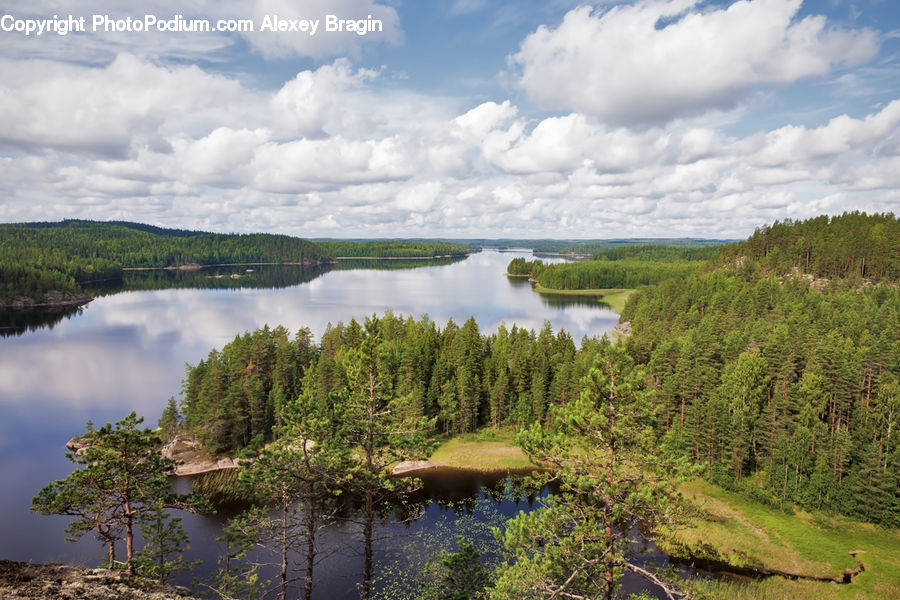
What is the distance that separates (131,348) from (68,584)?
307ft

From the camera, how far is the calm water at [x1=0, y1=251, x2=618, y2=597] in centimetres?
3903

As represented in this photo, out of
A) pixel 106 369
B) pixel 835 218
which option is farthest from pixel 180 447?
pixel 835 218

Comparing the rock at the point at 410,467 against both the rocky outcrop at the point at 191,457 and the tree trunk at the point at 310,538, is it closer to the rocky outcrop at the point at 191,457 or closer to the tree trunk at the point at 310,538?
the rocky outcrop at the point at 191,457

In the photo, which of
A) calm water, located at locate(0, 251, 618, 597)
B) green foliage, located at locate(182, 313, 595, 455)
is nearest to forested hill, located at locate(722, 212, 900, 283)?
calm water, located at locate(0, 251, 618, 597)

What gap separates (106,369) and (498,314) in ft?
277

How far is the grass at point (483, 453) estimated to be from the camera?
49.5 m

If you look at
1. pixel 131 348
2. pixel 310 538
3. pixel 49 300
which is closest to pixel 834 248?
pixel 310 538

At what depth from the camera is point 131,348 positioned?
3462 inches

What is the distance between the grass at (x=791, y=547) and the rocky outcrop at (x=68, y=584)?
98.6 feet

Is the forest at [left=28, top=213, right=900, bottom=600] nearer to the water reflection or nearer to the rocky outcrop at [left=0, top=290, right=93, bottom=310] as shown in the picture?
the water reflection

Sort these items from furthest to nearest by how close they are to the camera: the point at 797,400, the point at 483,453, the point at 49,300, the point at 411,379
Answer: the point at 49,300 → the point at 411,379 → the point at 483,453 → the point at 797,400

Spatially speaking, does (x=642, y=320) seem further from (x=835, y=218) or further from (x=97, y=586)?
(x=97, y=586)

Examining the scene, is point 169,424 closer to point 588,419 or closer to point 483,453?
point 483,453

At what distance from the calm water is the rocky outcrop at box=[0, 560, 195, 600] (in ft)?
77.8
